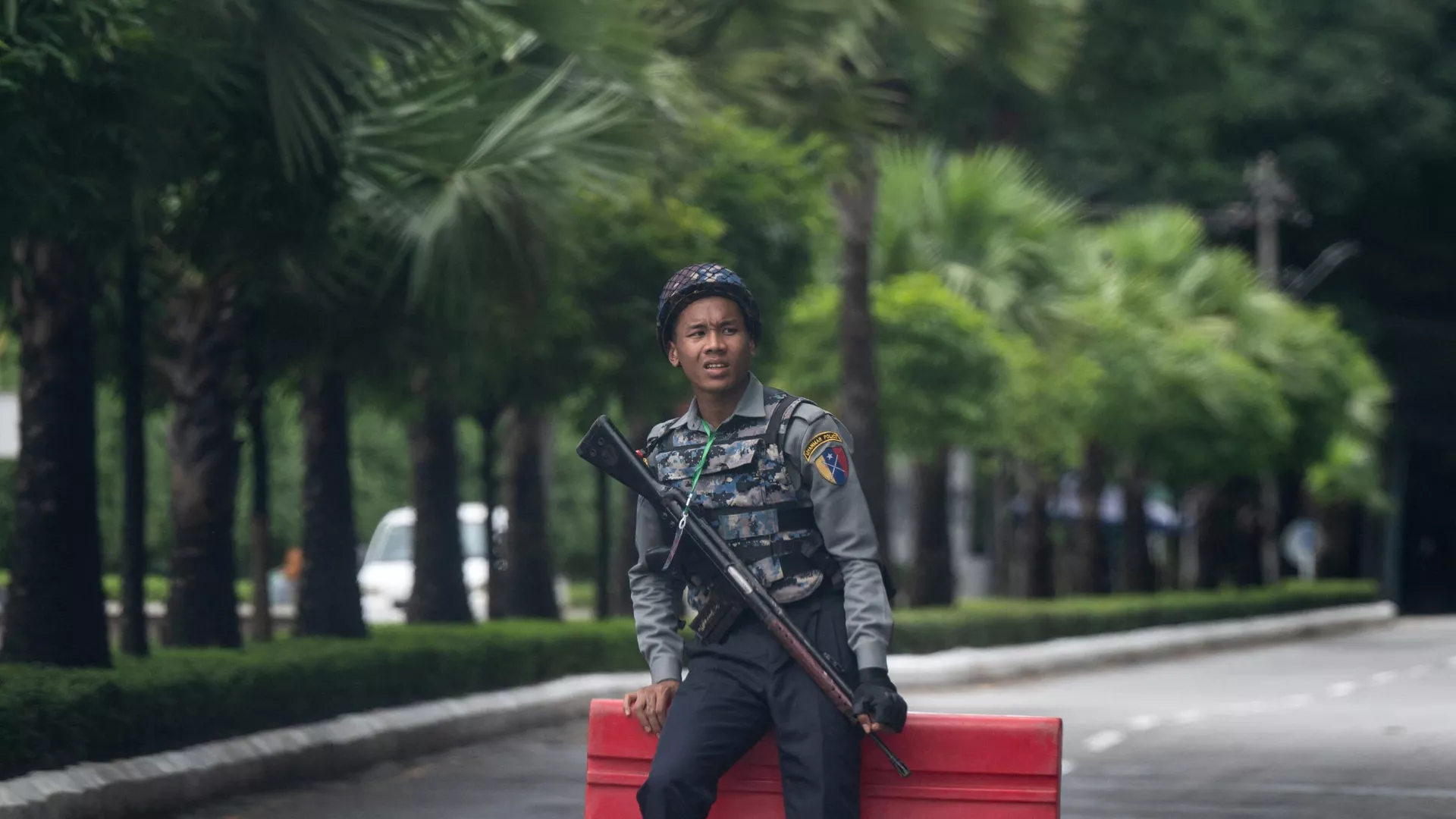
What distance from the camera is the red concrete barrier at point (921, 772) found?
563cm

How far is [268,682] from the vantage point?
12.9 meters

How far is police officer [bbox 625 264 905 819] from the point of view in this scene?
5637mm

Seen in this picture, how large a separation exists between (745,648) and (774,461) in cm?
43

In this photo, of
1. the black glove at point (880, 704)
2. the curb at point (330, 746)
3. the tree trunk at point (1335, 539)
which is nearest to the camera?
the black glove at point (880, 704)

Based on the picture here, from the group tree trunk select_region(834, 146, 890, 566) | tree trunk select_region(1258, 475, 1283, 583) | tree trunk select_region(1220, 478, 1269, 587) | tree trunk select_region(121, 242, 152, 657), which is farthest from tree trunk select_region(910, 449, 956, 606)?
tree trunk select_region(1258, 475, 1283, 583)

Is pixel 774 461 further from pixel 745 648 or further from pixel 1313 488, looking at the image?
pixel 1313 488

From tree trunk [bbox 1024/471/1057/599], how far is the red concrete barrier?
98.1 feet

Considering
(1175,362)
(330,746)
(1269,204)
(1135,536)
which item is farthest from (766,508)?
(1269,204)

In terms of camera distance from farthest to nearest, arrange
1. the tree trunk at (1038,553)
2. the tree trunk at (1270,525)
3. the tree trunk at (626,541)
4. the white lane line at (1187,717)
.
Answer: the tree trunk at (1270,525) < the tree trunk at (1038,553) < the tree trunk at (626,541) < the white lane line at (1187,717)

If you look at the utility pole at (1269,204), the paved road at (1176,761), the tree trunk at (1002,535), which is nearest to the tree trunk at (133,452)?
the paved road at (1176,761)

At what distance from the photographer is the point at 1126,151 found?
140 ft

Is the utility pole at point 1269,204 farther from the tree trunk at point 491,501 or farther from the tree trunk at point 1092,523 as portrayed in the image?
the tree trunk at point 491,501

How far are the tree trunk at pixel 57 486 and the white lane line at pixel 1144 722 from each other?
7.78 meters

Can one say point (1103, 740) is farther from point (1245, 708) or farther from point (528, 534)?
point (528, 534)
